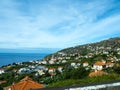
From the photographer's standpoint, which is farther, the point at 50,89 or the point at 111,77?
the point at 111,77

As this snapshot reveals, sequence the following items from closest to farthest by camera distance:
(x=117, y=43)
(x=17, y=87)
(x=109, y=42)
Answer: (x=17, y=87), (x=117, y=43), (x=109, y=42)

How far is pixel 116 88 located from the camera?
608cm

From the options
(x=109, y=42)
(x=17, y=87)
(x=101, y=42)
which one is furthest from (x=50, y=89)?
(x=101, y=42)

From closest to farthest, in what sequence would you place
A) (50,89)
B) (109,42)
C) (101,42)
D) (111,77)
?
(50,89), (111,77), (109,42), (101,42)

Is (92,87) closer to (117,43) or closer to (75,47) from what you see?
(117,43)

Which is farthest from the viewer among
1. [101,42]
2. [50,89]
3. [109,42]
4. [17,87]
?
[101,42]

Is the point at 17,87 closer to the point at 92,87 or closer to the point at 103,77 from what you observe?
the point at 103,77

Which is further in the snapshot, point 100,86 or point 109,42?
point 109,42

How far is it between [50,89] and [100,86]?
3.49ft

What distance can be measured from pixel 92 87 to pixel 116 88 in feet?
1.85

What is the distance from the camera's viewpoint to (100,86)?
600 centimetres

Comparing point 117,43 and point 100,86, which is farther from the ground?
point 117,43

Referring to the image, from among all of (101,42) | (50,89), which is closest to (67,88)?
(50,89)

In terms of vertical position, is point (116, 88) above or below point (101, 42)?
below
